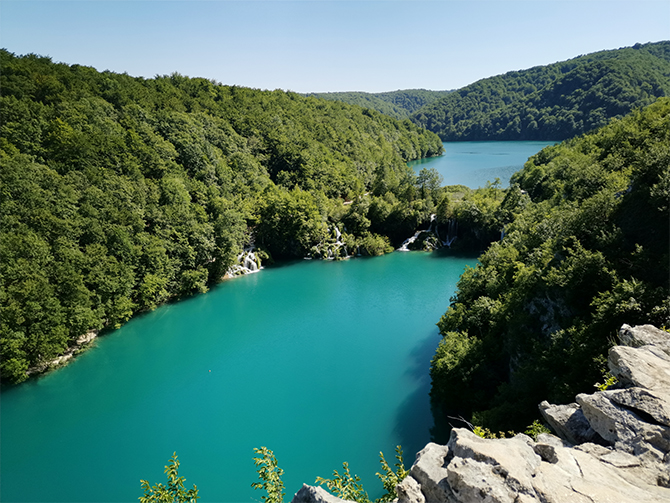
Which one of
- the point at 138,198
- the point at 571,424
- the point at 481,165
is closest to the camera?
the point at 571,424

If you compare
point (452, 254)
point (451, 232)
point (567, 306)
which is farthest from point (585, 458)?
point (451, 232)

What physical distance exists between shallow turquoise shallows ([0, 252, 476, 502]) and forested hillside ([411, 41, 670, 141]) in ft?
365

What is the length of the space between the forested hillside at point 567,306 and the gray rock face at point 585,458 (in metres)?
3.75

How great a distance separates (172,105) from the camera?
54.2 m

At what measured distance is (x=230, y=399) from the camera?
70.8ft

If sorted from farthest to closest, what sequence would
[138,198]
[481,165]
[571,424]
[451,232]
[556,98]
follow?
[556,98]
[481,165]
[451,232]
[138,198]
[571,424]

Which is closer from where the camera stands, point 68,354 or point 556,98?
point 68,354

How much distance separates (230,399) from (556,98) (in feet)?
501

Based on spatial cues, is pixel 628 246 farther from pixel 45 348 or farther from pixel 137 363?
pixel 45 348

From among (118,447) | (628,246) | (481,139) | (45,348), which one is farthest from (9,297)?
(481,139)

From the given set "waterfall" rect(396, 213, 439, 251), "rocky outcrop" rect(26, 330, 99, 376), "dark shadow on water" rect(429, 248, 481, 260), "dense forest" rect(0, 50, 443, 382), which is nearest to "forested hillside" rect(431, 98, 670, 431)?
"dark shadow on water" rect(429, 248, 481, 260)

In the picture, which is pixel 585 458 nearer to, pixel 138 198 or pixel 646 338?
pixel 646 338

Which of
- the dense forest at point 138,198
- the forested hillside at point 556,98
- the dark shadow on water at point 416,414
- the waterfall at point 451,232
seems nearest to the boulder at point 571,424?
the dark shadow on water at point 416,414

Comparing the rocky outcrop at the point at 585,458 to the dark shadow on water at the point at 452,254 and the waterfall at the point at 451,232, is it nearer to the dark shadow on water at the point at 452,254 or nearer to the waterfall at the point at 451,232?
the dark shadow on water at the point at 452,254
